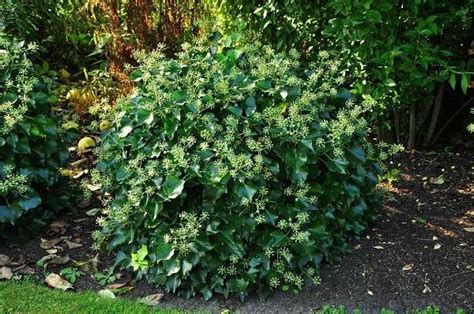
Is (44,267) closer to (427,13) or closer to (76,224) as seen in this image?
(76,224)

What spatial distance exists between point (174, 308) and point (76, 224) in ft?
3.77

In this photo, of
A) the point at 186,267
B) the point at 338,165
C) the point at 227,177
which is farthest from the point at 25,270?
the point at 338,165

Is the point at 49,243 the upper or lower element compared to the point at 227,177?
lower

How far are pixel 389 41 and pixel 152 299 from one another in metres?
2.21

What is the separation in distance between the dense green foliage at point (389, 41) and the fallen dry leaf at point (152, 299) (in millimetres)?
2013

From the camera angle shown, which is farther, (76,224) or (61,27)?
(61,27)

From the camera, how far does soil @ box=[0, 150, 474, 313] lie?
136 inches

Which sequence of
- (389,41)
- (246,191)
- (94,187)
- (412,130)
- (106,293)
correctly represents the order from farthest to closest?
(412,130) < (94,187) < (389,41) < (106,293) < (246,191)

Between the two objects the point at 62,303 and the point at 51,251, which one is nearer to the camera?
the point at 62,303

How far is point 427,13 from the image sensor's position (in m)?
4.14

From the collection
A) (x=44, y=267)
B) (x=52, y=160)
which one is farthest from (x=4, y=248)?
(x=52, y=160)

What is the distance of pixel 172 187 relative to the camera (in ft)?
10.9

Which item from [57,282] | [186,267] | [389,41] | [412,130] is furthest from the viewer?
[412,130]

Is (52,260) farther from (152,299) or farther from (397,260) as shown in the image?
(397,260)
